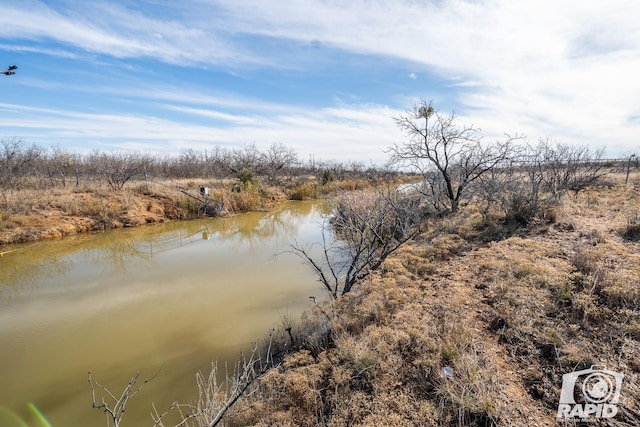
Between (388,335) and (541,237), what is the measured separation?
582 centimetres

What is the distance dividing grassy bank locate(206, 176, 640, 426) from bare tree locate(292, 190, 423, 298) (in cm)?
65

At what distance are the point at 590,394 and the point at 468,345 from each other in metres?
1.21

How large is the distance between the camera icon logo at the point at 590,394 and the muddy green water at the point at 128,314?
461 cm

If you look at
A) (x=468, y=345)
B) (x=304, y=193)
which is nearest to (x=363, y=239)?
(x=468, y=345)

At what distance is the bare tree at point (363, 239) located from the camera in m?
6.88

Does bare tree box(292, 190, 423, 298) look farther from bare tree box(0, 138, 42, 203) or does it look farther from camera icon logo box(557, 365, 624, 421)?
bare tree box(0, 138, 42, 203)

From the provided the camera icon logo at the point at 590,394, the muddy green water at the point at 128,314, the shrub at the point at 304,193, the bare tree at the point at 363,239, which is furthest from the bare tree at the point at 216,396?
the shrub at the point at 304,193

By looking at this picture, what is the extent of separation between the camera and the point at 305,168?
47.5 m

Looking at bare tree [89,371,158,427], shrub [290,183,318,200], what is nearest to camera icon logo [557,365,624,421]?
bare tree [89,371,158,427]

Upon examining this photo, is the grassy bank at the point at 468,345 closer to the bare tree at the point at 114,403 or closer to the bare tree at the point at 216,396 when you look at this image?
the bare tree at the point at 216,396

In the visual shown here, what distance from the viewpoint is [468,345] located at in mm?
3973

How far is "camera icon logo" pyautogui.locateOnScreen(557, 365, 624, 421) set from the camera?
9.35ft

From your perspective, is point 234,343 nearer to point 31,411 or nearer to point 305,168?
point 31,411

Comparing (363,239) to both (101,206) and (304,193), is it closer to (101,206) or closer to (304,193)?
(101,206)
